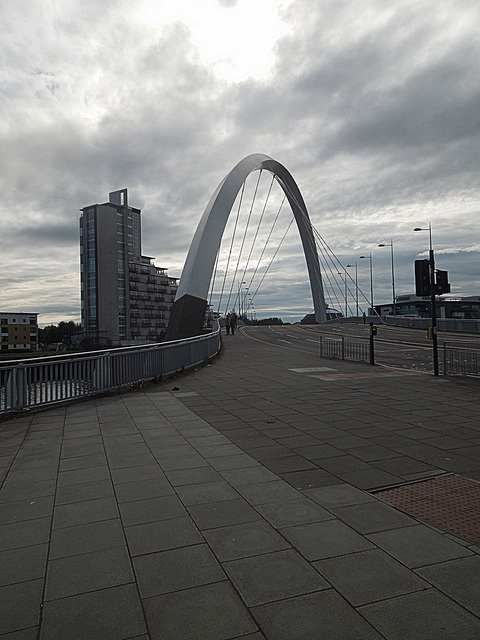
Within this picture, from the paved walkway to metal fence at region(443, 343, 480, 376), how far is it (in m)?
6.19

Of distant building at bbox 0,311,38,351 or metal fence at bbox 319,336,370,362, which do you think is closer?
metal fence at bbox 319,336,370,362

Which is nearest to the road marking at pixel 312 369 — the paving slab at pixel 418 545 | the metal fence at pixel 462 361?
the metal fence at pixel 462 361

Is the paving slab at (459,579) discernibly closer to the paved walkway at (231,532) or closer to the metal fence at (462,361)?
the paved walkway at (231,532)

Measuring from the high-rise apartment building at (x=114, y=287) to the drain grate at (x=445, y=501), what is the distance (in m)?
110

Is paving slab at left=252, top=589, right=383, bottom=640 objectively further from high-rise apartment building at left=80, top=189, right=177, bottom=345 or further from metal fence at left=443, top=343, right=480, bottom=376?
high-rise apartment building at left=80, top=189, right=177, bottom=345

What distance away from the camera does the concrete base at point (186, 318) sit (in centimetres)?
2506

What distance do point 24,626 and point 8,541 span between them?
1306 millimetres

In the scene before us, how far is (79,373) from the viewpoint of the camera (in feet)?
35.5

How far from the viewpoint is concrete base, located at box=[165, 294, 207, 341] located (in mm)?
25062

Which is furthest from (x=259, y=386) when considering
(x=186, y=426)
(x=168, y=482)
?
(x=168, y=482)

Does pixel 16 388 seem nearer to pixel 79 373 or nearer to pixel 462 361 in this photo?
pixel 79 373

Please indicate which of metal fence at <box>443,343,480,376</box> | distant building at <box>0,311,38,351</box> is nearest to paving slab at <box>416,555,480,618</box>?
metal fence at <box>443,343,480,376</box>

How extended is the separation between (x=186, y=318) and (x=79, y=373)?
14992 millimetres

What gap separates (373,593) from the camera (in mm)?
3010
